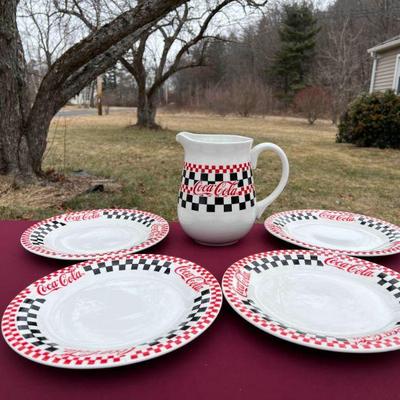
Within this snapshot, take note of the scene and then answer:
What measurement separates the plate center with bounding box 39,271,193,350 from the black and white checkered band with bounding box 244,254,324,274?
155mm

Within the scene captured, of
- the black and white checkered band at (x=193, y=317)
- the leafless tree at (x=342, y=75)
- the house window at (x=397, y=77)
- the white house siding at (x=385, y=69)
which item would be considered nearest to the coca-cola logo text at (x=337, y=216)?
the black and white checkered band at (x=193, y=317)

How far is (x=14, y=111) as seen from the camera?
3354 mm

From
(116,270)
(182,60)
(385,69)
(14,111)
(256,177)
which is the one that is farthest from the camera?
(182,60)

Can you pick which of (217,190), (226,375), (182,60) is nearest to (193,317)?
(226,375)

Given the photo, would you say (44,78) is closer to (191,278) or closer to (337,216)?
(337,216)

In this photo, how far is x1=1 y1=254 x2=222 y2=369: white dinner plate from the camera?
0.44 meters

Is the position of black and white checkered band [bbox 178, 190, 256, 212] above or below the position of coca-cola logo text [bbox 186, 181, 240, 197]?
below

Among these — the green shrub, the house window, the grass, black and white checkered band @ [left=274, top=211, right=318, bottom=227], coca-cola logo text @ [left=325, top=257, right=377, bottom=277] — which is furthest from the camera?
the house window

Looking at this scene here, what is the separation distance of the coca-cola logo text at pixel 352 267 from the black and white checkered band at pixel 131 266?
0.32m

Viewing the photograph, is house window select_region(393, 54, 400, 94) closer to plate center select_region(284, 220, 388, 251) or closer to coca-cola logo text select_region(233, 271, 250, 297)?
plate center select_region(284, 220, 388, 251)

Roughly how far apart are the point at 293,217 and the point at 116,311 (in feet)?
1.99

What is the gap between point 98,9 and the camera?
6.16 metres

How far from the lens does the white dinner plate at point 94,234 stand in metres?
0.77

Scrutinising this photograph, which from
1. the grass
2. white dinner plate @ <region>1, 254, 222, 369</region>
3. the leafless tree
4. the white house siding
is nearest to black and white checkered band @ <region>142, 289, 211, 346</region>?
white dinner plate @ <region>1, 254, 222, 369</region>
